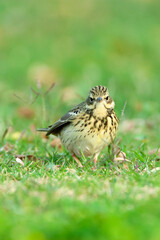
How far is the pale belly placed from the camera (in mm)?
5934

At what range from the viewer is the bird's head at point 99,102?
5.93 m

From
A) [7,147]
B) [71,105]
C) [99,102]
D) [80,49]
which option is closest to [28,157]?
[7,147]

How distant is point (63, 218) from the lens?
3764mm

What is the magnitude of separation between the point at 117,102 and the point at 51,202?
2.45 meters

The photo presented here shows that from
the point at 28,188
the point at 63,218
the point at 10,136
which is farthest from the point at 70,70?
the point at 63,218

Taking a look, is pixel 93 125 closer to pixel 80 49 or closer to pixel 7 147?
pixel 7 147


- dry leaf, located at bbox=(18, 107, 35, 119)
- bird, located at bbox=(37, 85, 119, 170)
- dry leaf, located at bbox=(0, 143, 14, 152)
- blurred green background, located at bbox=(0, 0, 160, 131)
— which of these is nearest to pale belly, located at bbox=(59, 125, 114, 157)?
bird, located at bbox=(37, 85, 119, 170)

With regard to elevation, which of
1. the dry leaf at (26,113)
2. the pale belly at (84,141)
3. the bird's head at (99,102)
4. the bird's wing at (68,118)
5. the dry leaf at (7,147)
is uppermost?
the bird's head at (99,102)

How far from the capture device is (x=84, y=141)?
6.00 meters

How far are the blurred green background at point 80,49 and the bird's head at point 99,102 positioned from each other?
2.82m

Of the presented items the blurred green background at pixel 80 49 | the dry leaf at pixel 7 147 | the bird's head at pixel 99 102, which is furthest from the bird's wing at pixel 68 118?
the blurred green background at pixel 80 49

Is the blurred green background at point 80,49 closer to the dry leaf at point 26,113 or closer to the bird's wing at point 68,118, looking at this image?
the dry leaf at point 26,113

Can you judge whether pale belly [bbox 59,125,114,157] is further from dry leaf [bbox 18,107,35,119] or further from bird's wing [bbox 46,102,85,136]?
dry leaf [bbox 18,107,35,119]

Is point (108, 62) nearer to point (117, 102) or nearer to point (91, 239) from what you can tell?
point (117, 102)
